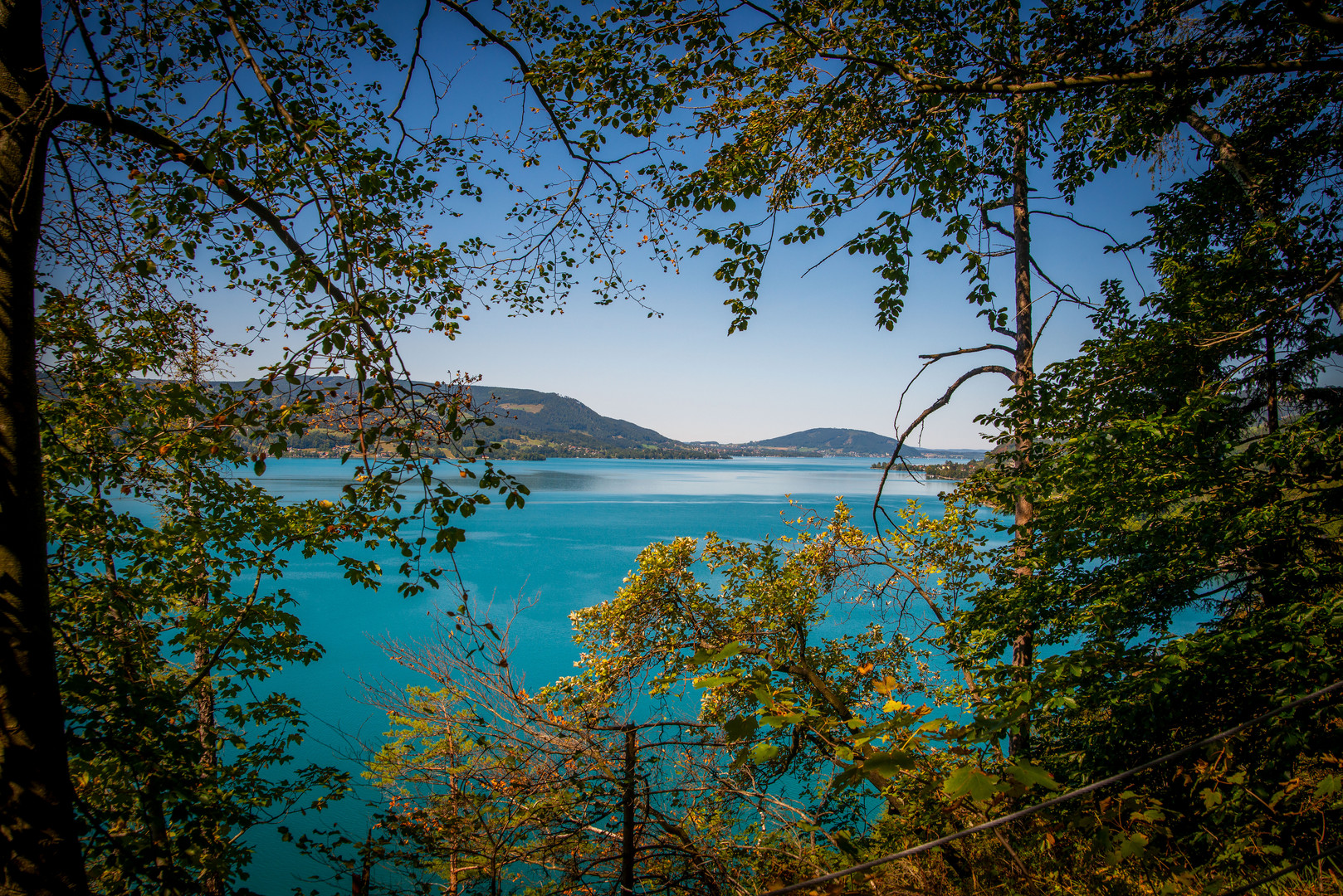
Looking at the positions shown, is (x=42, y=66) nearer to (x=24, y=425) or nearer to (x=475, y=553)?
(x=24, y=425)

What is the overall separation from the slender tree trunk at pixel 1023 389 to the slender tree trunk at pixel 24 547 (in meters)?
4.66

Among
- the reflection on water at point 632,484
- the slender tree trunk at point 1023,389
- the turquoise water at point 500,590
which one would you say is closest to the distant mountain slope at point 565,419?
the reflection on water at point 632,484

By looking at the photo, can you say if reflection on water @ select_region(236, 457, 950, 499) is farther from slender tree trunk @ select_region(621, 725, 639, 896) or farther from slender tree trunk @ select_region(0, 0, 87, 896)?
slender tree trunk @ select_region(621, 725, 639, 896)

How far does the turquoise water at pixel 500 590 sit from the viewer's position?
531 inches

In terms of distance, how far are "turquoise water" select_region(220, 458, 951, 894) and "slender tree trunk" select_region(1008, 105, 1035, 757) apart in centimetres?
169

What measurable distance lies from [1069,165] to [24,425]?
6.14 meters

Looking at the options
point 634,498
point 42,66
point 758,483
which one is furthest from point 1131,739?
point 758,483

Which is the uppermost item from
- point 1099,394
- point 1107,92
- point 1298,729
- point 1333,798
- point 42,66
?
point 1107,92

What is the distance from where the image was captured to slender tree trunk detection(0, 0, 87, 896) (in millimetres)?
1849

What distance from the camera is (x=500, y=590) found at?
2384cm

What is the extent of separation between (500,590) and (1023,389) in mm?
22489

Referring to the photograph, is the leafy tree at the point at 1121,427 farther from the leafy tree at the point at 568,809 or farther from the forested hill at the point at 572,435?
the forested hill at the point at 572,435

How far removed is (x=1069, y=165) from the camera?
4.19 meters

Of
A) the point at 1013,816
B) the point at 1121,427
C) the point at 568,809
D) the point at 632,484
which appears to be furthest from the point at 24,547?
the point at 632,484
